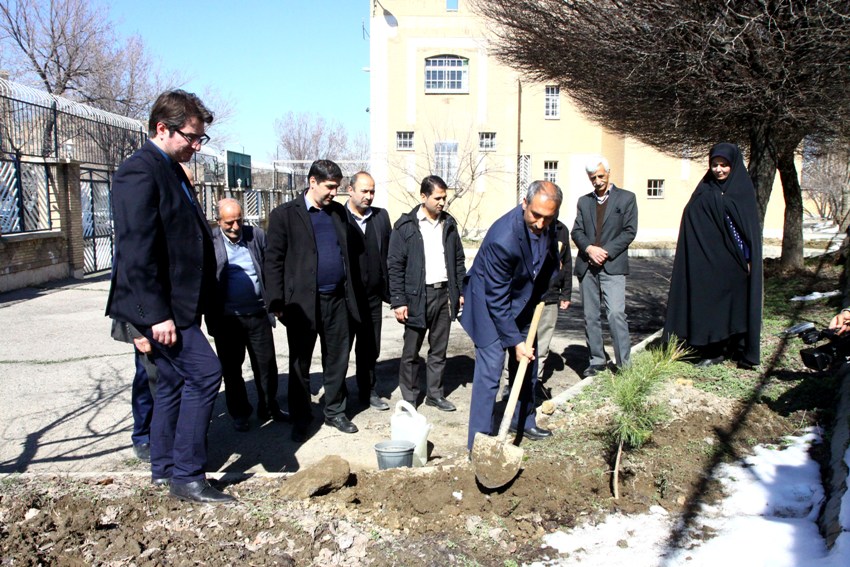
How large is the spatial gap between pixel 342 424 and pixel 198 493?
6.57 ft

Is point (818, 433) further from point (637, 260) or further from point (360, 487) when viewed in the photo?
point (637, 260)

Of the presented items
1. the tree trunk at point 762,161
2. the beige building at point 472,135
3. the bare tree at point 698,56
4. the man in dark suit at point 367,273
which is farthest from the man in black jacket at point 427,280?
the beige building at point 472,135

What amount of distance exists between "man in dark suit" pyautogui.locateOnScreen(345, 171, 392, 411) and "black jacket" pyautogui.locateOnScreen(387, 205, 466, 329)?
0.58 feet

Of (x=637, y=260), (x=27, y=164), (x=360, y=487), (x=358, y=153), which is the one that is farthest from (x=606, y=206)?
(x=358, y=153)

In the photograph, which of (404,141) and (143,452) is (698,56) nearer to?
(143,452)

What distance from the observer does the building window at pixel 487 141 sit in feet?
101

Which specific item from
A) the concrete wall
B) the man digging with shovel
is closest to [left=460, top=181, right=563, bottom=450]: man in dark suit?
the man digging with shovel

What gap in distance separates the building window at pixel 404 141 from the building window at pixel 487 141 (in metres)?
2.97

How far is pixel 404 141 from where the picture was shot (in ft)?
102

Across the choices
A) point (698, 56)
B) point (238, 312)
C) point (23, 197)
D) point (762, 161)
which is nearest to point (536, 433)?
point (238, 312)

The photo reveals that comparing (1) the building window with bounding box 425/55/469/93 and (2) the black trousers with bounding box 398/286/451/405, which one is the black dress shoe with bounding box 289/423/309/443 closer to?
(2) the black trousers with bounding box 398/286/451/405

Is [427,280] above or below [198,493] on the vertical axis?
above

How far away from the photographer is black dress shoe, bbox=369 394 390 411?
618 cm

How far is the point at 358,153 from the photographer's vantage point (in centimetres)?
5938
